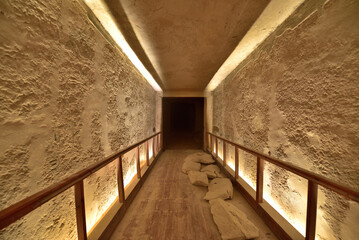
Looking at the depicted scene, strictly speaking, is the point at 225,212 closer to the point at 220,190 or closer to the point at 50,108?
the point at 220,190

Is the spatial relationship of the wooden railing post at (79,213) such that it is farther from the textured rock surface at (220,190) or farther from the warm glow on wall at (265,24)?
the warm glow on wall at (265,24)

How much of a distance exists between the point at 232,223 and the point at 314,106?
1797 millimetres

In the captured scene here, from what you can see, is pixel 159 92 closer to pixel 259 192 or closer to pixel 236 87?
pixel 236 87

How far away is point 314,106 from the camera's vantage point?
1468 millimetres

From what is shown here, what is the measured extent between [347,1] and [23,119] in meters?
3.03

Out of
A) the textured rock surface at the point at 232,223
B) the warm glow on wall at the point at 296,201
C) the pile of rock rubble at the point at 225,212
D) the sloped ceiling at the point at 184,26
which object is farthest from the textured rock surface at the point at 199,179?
the sloped ceiling at the point at 184,26

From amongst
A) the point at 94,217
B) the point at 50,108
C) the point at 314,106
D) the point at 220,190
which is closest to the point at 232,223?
the point at 220,190

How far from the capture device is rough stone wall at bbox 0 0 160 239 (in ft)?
2.99

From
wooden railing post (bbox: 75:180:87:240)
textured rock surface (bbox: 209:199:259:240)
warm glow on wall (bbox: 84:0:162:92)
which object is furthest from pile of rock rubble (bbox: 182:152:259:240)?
warm glow on wall (bbox: 84:0:162:92)

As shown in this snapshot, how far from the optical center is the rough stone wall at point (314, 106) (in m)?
1.17

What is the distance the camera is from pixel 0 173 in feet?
2.76

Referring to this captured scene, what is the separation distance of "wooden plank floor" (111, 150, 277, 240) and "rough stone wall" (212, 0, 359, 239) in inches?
28.0

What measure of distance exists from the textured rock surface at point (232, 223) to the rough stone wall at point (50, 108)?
1806 millimetres

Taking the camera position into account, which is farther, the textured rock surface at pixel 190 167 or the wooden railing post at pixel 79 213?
the textured rock surface at pixel 190 167
